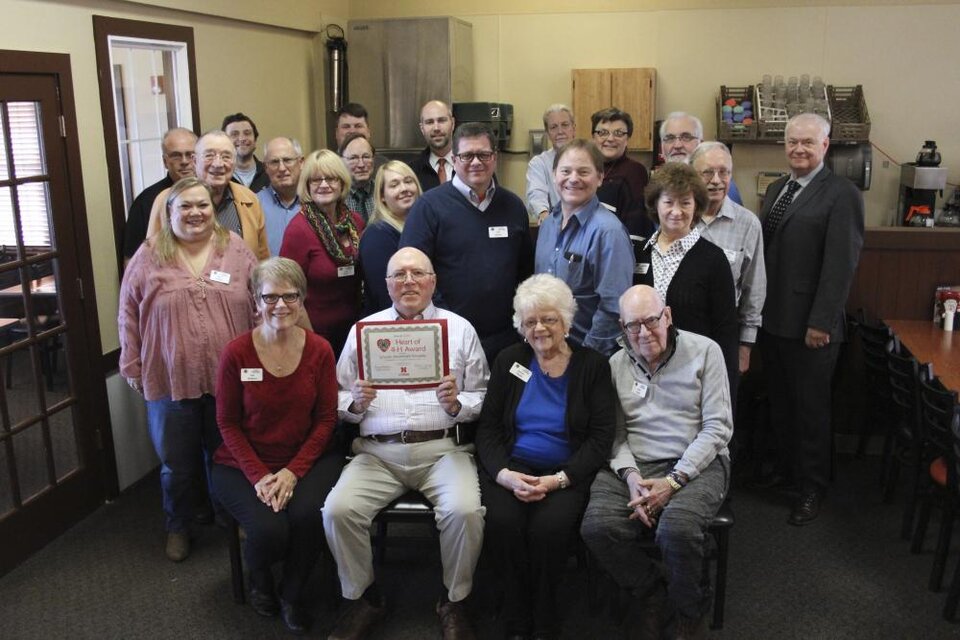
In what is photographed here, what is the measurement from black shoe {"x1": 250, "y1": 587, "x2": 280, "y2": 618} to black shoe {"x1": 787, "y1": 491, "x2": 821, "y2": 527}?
A: 227 centimetres

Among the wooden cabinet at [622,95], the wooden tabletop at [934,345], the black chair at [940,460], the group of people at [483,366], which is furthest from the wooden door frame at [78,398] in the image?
the wooden cabinet at [622,95]

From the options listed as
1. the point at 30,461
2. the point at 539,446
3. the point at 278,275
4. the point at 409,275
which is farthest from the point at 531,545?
the point at 30,461

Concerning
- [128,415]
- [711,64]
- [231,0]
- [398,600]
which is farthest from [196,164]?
[711,64]

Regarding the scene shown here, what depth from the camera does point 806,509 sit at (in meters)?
3.91

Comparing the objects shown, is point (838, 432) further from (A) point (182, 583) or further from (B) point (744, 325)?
(A) point (182, 583)

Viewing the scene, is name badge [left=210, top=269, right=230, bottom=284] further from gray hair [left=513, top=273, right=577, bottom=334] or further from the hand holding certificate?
gray hair [left=513, top=273, right=577, bottom=334]

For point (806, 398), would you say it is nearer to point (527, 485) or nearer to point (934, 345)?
point (934, 345)

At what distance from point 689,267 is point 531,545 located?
1158 millimetres

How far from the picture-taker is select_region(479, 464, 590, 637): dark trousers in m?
2.94

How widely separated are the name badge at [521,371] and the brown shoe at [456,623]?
832 mm

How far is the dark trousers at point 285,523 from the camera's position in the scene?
9.90 ft

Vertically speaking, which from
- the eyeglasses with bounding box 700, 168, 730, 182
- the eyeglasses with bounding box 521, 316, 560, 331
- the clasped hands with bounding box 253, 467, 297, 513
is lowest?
the clasped hands with bounding box 253, 467, 297, 513

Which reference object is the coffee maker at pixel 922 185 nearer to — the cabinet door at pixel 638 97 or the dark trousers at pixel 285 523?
the cabinet door at pixel 638 97

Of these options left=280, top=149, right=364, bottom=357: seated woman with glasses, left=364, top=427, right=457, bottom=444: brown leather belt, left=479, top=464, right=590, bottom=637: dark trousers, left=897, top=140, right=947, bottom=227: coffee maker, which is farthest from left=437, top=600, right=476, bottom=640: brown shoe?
left=897, top=140, right=947, bottom=227: coffee maker
